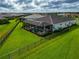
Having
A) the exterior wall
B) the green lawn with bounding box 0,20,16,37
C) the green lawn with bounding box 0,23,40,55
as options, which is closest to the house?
the exterior wall

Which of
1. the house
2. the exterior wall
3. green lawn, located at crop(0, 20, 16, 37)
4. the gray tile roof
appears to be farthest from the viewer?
green lawn, located at crop(0, 20, 16, 37)

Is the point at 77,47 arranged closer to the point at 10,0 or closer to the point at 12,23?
the point at 12,23

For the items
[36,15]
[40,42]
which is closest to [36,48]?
[40,42]

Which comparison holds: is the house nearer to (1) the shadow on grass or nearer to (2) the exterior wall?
(2) the exterior wall

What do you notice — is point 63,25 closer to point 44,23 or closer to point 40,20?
point 44,23

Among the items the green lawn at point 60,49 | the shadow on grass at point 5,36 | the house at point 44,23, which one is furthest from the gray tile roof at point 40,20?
the green lawn at point 60,49

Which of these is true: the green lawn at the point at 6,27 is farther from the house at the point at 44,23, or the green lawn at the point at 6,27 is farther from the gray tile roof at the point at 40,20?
the gray tile roof at the point at 40,20
